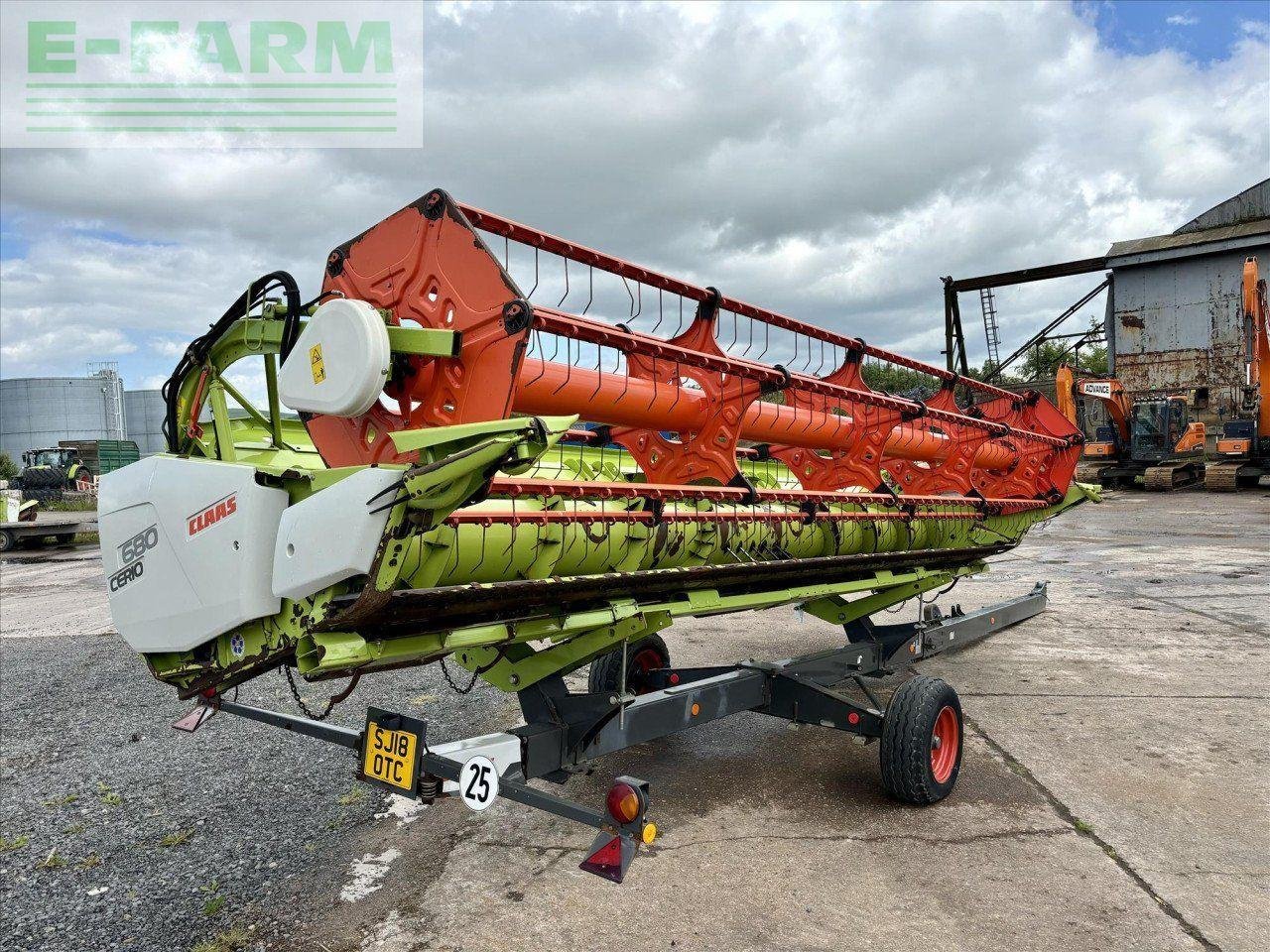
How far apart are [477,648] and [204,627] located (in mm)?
1118

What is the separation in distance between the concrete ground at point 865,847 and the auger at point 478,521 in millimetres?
472

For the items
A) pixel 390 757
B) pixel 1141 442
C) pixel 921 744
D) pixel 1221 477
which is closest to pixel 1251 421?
pixel 1221 477

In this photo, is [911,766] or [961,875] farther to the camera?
[911,766]

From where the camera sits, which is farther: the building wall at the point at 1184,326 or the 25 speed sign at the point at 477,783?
the building wall at the point at 1184,326

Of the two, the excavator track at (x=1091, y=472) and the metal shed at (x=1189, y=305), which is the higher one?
the metal shed at (x=1189, y=305)

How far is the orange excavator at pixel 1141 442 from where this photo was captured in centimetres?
2241

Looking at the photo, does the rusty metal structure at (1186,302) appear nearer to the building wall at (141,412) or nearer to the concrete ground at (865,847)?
the concrete ground at (865,847)

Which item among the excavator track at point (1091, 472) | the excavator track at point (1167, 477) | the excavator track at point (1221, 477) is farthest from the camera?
the excavator track at point (1091, 472)

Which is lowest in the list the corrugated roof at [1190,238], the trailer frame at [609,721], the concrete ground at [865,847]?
the concrete ground at [865,847]

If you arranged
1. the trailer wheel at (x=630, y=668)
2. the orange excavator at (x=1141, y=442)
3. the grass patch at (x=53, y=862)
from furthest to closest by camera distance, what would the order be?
the orange excavator at (x=1141, y=442) → the trailer wheel at (x=630, y=668) → the grass patch at (x=53, y=862)

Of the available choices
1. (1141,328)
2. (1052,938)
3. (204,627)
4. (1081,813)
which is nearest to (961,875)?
(1052,938)

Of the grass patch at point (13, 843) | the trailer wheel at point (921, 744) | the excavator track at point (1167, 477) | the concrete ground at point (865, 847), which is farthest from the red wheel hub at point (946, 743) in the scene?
the excavator track at point (1167, 477)

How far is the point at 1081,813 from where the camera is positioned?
4.00 metres

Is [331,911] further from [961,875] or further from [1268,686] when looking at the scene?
[1268,686]
